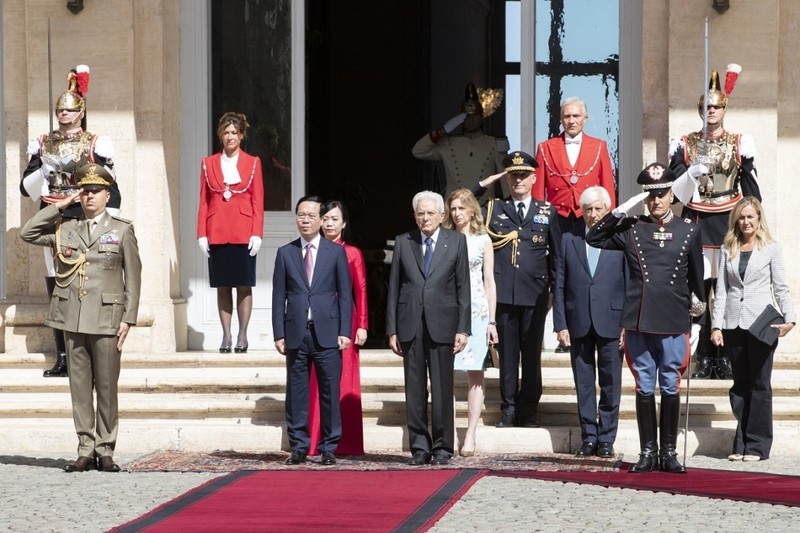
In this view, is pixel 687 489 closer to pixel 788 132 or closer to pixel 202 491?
pixel 202 491

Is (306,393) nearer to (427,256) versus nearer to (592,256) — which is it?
(427,256)

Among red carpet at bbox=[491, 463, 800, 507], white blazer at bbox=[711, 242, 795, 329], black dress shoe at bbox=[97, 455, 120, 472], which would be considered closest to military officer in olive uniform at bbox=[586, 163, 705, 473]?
red carpet at bbox=[491, 463, 800, 507]

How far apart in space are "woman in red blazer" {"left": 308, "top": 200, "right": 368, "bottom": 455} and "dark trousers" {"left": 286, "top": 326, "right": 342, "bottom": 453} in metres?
0.22

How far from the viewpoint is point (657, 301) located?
996 cm

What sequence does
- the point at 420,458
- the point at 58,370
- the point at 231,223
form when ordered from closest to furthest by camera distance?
1. the point at 420,458
2. the point at 58,370
3. the point at 231,223

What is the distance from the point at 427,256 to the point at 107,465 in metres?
2.34

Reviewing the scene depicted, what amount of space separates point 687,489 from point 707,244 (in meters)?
2.94

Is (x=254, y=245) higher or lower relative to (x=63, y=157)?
lower

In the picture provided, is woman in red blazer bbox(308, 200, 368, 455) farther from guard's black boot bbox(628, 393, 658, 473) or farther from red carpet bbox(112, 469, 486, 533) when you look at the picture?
guard's black boot bbox(628, 393, 658, 473)

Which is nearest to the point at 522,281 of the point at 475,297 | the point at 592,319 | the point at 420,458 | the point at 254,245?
the point at 475,297

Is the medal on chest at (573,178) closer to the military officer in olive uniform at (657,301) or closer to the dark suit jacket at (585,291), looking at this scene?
the dark suit jacket at (585,291)

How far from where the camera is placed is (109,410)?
10.3 m

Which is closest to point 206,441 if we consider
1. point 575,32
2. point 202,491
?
point 202,491

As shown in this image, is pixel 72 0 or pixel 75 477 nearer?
pixel 75 477
